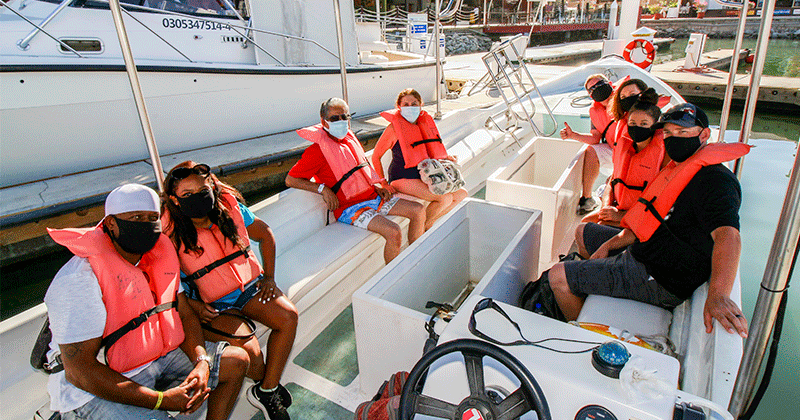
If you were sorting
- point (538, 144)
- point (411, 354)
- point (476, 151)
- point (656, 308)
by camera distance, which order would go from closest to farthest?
point (411, 354) → point (656, 308) → point (538, 144) → point (476, 151)

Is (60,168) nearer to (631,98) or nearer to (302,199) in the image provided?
(302,199)

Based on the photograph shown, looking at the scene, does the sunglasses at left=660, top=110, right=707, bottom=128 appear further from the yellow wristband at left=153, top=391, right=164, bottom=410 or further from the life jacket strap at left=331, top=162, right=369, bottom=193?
the yellow wristband at left=153, top=391, right=164, bottom=410

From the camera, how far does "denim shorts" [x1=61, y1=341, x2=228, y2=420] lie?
1244 mm

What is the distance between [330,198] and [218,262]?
916 millimetres

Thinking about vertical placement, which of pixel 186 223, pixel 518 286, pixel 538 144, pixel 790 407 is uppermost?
pixel 186 223

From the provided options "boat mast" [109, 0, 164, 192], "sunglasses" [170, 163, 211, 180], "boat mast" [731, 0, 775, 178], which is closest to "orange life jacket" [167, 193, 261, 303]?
"sunglasses" [170, 163, 211, 180]

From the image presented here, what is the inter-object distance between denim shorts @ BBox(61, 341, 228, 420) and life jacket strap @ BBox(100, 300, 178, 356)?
5.6 inches

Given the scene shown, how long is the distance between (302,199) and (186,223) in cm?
99

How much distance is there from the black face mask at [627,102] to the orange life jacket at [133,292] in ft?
9.17

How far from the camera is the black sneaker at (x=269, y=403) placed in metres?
1.66

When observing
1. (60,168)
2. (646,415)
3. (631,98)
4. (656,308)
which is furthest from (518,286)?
(60,168)

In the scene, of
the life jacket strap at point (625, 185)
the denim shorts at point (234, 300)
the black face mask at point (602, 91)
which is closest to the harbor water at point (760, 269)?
the life jacket strap at point (625, 185)

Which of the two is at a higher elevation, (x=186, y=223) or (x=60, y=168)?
(x=186, y=223)

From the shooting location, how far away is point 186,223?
1659 mm
